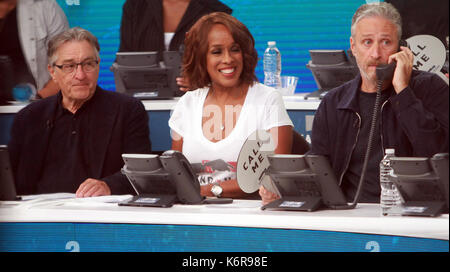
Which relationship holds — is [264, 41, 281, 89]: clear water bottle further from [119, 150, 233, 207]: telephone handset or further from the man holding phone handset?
[119, 150, 233, 207]: telephone handset

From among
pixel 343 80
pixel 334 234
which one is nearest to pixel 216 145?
pixel 334 234

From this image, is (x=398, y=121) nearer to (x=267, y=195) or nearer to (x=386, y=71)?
(x=386, y=71)

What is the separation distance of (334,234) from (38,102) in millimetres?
1456

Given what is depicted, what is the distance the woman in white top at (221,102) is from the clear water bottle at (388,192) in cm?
48

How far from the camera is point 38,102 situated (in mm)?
3012

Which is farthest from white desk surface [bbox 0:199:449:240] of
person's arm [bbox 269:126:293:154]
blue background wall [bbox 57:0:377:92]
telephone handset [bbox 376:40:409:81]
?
blue background wall [bbox 57:0:377:92]

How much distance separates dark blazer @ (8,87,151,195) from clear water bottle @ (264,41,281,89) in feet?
2.45

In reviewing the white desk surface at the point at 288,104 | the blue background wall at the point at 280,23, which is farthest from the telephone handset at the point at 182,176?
the white desk surface at the point at 288,104

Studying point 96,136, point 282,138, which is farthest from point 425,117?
point 96,136

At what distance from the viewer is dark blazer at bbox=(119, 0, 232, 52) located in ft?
10.5

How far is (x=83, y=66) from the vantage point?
115 inches

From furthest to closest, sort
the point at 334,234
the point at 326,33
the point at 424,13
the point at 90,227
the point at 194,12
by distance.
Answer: the point at 326,33
the point at 194,12
the point at 424,13
the point at 90,227
the point at 334,234
